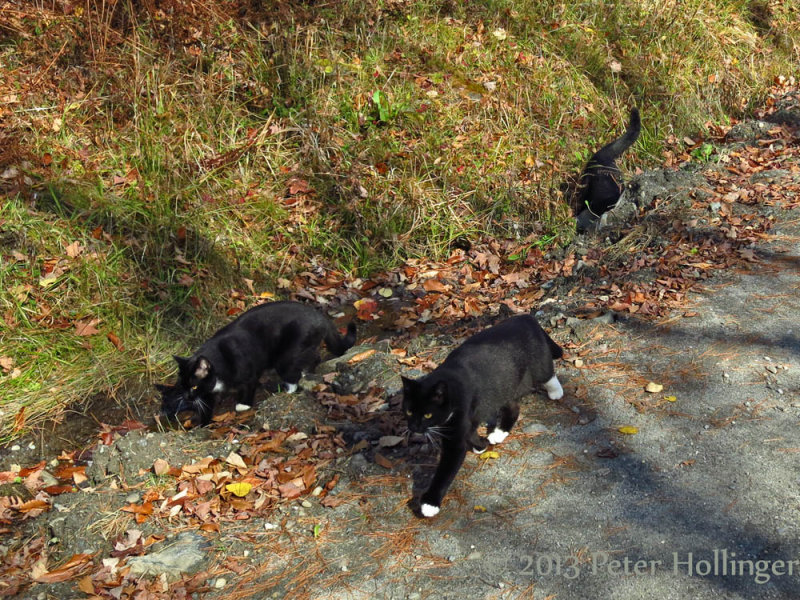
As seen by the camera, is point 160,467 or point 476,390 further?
point 160,467

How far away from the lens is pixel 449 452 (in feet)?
11.9

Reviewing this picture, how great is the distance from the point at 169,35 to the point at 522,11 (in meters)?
4.60

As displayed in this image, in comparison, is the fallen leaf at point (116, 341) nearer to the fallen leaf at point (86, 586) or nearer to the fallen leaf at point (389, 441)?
the fallen leaf at point (86, 586)

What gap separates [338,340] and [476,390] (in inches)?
73.6

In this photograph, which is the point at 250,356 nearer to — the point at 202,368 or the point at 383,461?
the point at 202,368

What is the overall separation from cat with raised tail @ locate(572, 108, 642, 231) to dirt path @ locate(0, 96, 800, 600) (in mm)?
1812

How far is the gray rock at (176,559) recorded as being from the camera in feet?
11.1

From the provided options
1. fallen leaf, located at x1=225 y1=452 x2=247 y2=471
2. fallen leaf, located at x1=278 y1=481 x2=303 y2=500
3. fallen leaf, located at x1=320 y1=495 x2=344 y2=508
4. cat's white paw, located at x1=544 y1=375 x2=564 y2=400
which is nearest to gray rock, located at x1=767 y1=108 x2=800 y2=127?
cat's white paw, located at x1=544 y1=375 x2=564 y2=400

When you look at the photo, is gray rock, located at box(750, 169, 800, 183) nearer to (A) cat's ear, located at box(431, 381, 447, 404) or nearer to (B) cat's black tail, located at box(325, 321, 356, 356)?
(B) cat's black tail, located at box(325, 321, 356, 356)

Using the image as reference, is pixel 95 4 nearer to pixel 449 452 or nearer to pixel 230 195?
pixel 230 195

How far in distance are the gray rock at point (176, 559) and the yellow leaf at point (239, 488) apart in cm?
33

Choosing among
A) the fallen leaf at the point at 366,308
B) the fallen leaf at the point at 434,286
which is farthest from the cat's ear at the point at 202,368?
the fallen leaf at the point at 434,286

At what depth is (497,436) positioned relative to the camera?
4.06 meters

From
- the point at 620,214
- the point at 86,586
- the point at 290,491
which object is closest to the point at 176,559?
the point at 86,586
